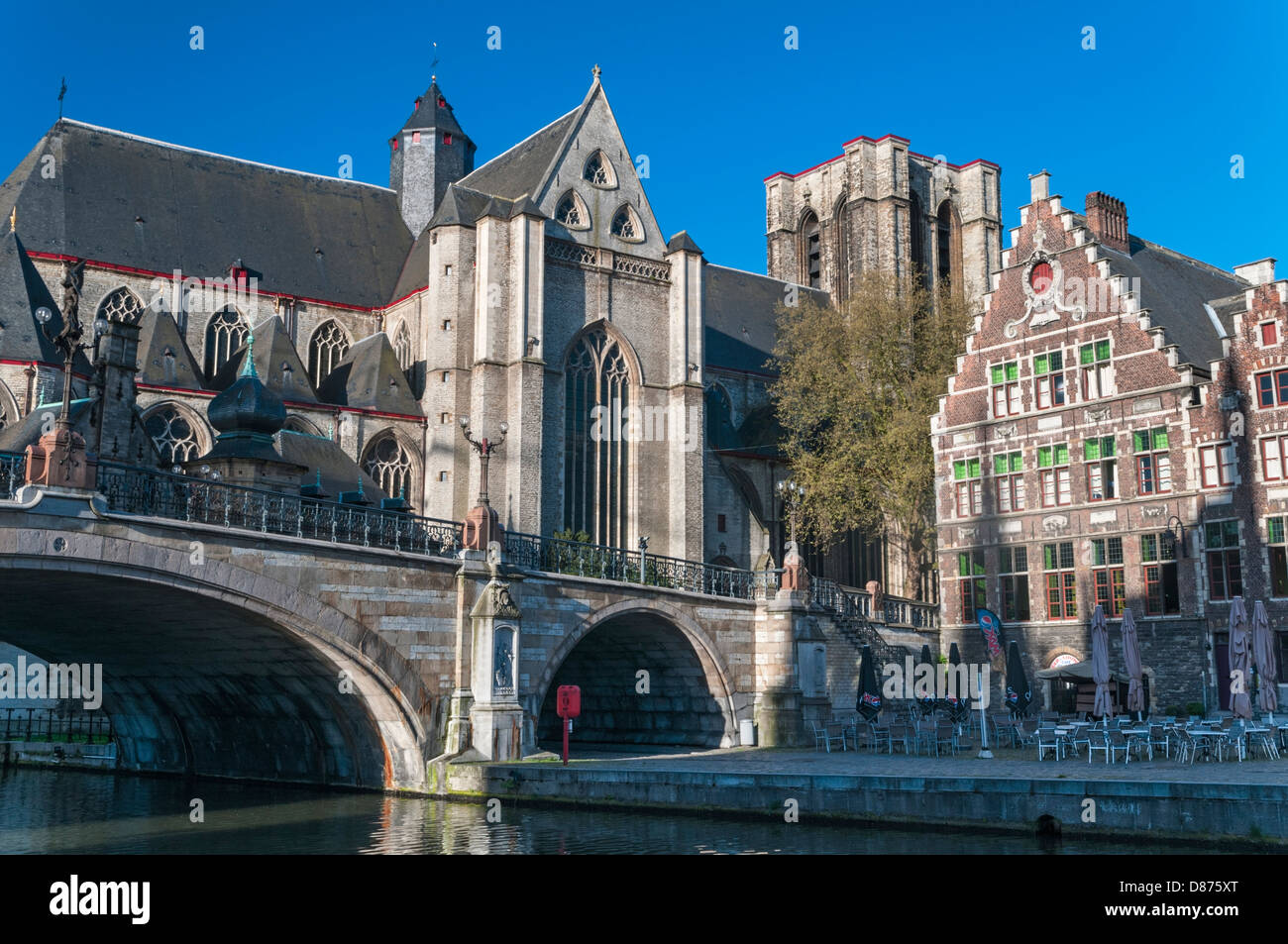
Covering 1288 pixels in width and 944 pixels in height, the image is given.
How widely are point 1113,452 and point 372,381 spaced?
21149mm

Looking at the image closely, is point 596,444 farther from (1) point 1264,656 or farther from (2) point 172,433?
(1) point 1264,656

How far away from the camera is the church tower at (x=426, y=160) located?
49.7m

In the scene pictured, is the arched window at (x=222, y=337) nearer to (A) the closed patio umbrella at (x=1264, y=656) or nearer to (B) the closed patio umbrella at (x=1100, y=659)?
(B) the closed patio umbrella at (x=1100, y=659)

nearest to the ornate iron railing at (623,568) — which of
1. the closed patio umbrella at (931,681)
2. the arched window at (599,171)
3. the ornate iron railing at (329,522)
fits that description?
the ornate iron railing at (329,522)

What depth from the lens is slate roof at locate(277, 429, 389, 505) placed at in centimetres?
3325

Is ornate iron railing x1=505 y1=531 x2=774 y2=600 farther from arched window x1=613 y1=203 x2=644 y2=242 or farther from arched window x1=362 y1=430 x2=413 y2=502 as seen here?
arched window x1=613 y1=203 x2=644 y2=242

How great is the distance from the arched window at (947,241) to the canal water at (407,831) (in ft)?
143

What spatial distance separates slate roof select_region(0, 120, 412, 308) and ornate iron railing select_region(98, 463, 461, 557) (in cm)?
1976

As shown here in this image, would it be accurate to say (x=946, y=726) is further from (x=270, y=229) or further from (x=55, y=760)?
(x=270, y=229)

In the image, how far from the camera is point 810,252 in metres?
60.2

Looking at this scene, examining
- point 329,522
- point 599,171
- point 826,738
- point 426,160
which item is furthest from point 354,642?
point 426,160

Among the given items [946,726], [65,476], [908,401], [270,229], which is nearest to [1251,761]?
[946,726]

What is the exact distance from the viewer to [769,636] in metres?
29.4
